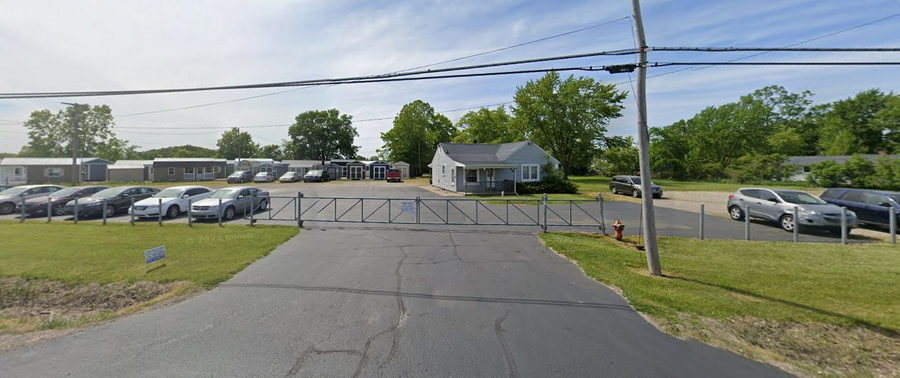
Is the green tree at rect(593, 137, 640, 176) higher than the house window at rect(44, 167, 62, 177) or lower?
higher

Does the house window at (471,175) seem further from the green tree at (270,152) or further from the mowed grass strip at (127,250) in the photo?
the green tree at (270,152)

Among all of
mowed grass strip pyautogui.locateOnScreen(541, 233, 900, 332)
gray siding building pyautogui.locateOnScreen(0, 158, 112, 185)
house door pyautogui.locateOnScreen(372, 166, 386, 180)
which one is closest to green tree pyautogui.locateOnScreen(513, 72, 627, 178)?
house door pyautogui.locateOnScreen(372, 166, 386, 180)

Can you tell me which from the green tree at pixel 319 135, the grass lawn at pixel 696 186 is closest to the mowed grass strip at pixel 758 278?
the grass lawn at pixel 696 186

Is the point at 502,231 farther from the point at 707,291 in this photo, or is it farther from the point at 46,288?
the point at 46,288

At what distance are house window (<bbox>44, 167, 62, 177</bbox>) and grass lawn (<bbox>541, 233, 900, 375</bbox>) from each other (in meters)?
61.4

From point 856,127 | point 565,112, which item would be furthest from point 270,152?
point 856,127

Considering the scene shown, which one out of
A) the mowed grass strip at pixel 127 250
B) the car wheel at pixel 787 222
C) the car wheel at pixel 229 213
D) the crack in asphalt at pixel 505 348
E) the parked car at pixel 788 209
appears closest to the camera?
the crack in asphalt at pixel 505 348

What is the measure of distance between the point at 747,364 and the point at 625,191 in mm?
27476

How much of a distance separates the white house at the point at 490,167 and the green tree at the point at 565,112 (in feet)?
42.9

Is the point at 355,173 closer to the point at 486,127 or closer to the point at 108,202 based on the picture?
the point at 486,127

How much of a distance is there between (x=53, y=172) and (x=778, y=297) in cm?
6577

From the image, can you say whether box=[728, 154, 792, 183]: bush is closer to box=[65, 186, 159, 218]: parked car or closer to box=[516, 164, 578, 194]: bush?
box=[516, 164, 578, 194]: bush

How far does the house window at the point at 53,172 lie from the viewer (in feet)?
137

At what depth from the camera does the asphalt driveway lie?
3.57m
